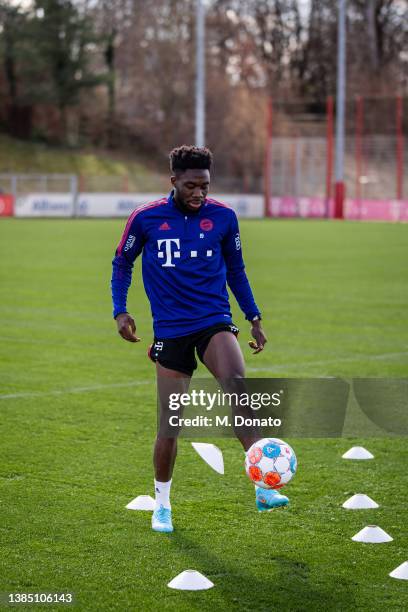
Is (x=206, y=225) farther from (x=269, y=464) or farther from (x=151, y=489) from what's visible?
(x=151, y=489)

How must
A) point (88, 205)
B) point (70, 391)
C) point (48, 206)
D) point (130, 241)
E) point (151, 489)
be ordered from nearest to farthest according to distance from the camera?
point (130, 241), point (151, 489), point (70, 391), point (48, 206), point (88, 205)

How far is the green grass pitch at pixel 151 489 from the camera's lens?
4.99 m

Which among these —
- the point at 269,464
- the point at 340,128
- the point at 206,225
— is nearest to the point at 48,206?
the point at 340,128

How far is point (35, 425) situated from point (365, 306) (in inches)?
355

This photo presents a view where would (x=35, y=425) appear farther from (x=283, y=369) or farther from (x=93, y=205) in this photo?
(x=93, y=205)

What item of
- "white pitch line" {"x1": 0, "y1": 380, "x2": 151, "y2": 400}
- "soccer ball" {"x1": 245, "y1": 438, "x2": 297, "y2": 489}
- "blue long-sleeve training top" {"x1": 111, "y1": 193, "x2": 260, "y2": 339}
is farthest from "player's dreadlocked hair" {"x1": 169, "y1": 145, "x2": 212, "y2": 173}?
"white pitch line" {"x1": 0, "y1": 380, "x2": 151, "y2": 400}

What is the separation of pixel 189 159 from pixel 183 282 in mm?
639

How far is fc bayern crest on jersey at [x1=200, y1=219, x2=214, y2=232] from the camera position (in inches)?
232

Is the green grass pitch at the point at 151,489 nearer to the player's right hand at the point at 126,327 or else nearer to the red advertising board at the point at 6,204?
the player's right hand at the point at 126,327

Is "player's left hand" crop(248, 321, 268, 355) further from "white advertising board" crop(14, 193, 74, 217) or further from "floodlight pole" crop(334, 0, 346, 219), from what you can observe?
"white advertising board" crop(14, 193, 74, 217)

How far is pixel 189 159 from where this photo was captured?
5781 mm

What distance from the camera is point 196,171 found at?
5773 mm

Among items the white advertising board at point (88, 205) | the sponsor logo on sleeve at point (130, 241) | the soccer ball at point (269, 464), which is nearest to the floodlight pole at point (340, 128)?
the white advertising board at point (88, 205)

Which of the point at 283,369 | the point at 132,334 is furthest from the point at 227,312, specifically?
the point at 283,369
